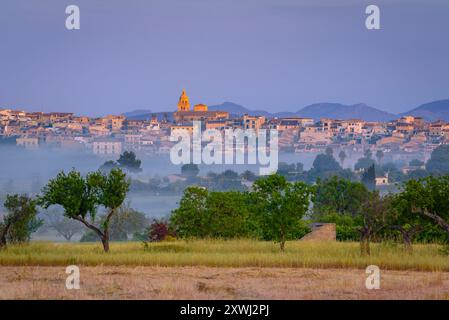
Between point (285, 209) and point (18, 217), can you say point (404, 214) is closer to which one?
point (285, 209)

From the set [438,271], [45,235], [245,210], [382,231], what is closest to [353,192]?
[245,210]

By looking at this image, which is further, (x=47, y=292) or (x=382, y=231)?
(x=382, y=231)

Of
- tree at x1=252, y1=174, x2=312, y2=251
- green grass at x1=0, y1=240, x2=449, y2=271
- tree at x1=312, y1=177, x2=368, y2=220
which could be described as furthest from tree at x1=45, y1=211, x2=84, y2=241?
green grass at x1=0, y1=240, x2=449, y2=271

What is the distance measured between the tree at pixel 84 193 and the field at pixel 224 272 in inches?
62.5

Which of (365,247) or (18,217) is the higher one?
(18,217)

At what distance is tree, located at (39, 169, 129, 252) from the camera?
115 ft

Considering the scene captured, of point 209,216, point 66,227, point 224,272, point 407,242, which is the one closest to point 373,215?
point 407,242

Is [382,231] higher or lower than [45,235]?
higher

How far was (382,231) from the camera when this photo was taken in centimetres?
3738

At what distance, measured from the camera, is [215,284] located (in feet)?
81.0

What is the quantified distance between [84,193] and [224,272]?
9971 mm
